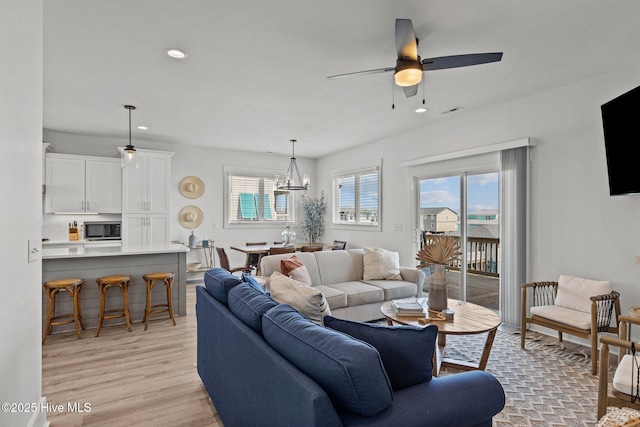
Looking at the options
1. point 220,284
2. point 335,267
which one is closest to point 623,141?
point 335,267

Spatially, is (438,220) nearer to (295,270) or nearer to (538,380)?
(295,270)

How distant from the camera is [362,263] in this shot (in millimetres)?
4863

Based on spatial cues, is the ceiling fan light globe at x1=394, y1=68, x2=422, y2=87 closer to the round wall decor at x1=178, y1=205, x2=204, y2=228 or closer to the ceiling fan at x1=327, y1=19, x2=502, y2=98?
the ceiling fan at x1=327, y1=19, x2=502, y2=98

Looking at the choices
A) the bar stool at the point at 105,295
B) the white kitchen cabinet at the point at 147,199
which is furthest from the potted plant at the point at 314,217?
the bar stool at the point at 105,295

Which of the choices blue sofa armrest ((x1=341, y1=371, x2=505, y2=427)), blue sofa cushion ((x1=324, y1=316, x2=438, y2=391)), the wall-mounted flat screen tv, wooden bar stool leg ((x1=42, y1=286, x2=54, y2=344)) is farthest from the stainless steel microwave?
the wall-mounted flat screen tv

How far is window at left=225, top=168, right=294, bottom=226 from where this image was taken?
743 centimetres

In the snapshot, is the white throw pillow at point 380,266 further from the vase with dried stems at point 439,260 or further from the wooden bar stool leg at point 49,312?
the wooden bar stool leg at point 49,312

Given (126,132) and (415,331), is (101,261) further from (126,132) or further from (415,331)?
(415,331)

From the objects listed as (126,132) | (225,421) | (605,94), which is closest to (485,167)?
(605,94)

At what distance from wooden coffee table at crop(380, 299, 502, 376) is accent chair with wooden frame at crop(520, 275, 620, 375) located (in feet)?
2.73

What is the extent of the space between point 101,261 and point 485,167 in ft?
16.7

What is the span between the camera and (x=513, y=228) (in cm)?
424

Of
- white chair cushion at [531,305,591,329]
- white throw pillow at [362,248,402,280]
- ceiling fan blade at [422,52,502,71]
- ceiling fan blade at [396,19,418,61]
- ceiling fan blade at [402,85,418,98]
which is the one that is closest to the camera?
ceiling fan blade at [396,19,418,61]

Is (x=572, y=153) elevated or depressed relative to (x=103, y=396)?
elevated
